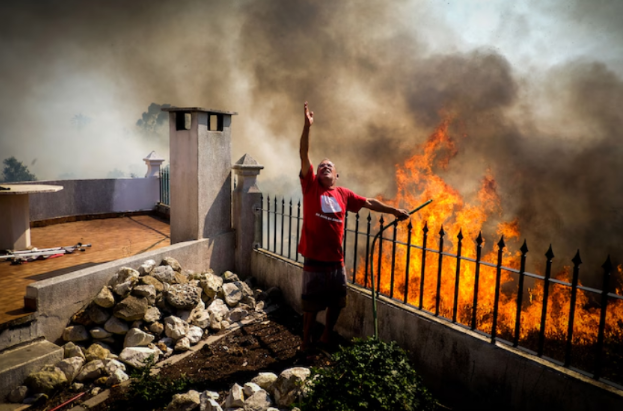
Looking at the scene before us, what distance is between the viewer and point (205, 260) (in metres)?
7.73

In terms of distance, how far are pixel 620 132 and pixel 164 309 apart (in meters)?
18.1

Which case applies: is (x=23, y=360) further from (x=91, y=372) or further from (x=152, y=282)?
(x=152, y=282)

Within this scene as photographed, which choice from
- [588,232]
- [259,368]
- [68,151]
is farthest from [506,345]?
[68,151]

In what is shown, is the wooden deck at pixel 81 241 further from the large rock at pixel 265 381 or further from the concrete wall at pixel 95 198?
the large rock at pixel 265 381

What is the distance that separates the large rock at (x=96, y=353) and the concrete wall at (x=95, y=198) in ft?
24.9

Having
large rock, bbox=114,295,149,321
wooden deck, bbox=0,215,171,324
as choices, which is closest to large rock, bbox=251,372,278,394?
large rock, bbox=114,295,149,321

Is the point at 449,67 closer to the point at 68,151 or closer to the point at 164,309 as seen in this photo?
the point at 164,309

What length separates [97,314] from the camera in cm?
551

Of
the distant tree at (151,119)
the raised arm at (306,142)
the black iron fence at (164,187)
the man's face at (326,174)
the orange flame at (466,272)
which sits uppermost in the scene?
the distant tree at (151,119)

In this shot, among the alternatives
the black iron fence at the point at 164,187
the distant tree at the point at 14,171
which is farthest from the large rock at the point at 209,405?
the distant tree at the point at 14,171

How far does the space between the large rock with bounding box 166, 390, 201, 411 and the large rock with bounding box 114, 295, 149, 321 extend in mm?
1634

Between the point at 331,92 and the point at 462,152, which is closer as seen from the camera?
the point at 462,152

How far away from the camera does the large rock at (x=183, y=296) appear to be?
605cm

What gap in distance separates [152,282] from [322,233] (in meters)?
2.81
